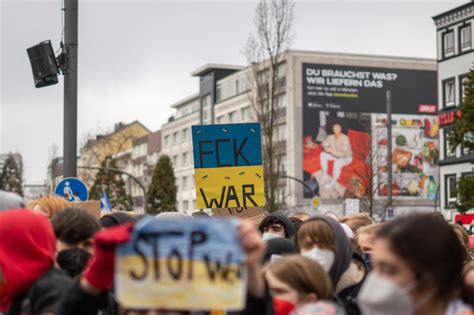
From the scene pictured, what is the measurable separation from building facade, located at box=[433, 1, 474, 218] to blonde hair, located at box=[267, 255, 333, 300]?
187 feet

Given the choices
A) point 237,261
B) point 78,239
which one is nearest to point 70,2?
point 78,239

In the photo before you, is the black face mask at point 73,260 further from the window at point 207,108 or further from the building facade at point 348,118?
the window at point 207,108

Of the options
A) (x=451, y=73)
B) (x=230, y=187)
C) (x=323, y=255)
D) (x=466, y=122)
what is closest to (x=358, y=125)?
(x=451, y=73)

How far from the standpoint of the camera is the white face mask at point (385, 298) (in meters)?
3.31

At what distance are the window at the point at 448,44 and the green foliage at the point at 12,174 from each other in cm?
5849

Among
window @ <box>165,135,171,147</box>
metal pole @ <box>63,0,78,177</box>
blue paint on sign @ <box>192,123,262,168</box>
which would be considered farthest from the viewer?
window @ <box>165,135,171,147</box>

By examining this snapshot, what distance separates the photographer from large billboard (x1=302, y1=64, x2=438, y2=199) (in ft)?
294

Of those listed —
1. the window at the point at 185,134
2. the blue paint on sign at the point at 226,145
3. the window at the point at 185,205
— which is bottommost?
the window at the point at 185,205

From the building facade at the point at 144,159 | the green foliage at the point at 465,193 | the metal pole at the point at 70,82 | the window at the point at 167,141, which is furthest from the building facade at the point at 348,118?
the metal pole at the point at 70,82

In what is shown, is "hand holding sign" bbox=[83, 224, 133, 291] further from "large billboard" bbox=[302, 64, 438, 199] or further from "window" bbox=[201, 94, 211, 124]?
"window" bbox=[201, 94, 211, 124]

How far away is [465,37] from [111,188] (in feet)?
142

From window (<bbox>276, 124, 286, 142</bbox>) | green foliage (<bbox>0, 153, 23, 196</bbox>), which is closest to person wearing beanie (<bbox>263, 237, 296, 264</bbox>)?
window (<bbox>276, 124, 286, 142</bbox>)

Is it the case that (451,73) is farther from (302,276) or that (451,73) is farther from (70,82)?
(302,276)

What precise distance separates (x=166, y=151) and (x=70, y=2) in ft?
358
